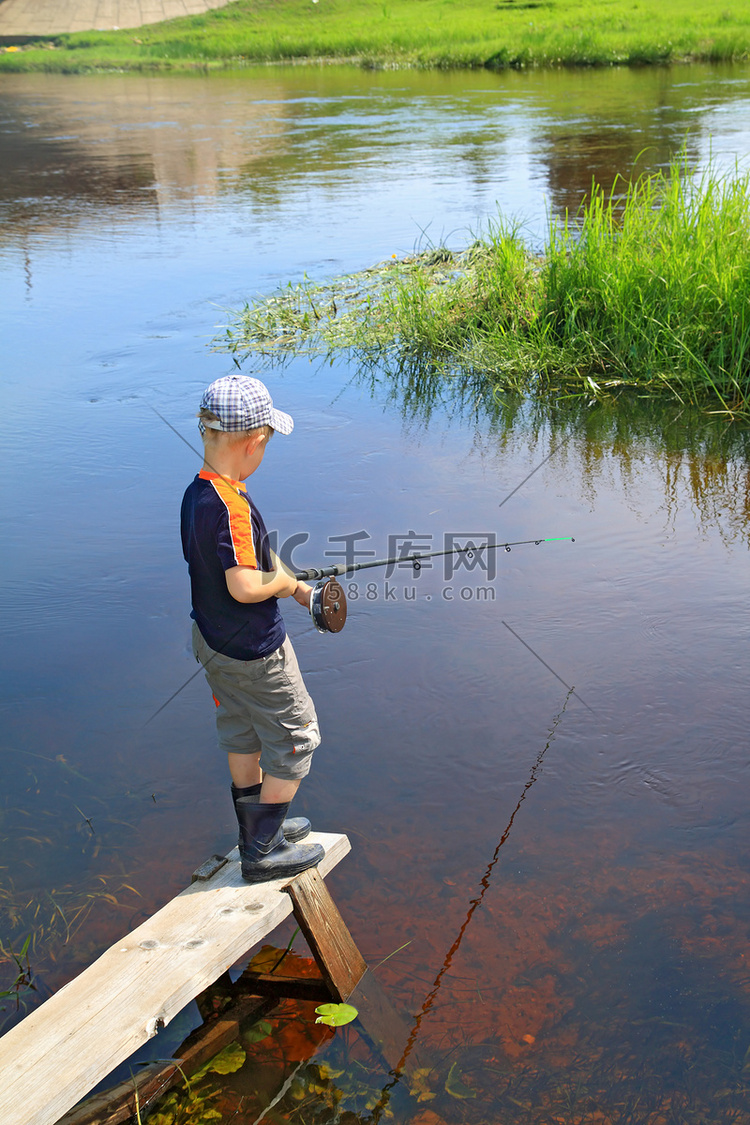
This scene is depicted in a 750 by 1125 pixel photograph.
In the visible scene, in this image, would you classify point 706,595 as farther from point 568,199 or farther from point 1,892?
point 568,199

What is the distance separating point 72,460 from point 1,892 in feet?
12.6

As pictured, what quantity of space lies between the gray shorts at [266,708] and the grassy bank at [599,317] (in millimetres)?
4603

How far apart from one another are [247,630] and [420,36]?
125ft

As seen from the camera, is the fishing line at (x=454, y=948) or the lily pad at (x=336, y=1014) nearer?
the fishing line at (x=454, y=948)

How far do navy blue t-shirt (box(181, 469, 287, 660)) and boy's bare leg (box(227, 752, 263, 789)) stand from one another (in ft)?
1.17

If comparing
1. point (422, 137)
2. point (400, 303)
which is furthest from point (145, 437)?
point (422, 137)

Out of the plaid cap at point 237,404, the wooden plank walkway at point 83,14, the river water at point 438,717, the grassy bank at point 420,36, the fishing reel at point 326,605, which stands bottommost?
the river water at point 438,717

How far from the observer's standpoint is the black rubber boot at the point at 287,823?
2.80 metres

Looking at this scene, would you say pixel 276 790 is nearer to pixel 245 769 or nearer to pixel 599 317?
pixel 245 769

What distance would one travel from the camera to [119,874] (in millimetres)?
3074

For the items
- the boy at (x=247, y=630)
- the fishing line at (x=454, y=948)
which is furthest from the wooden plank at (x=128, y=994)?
the fishing line at (x=454, y=948)

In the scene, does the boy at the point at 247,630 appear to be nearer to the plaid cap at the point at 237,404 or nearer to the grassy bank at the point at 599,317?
the plaid cap at the point at 237,404

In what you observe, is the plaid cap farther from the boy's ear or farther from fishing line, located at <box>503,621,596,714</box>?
fishing line, located at <box>503,621,596,714</box>

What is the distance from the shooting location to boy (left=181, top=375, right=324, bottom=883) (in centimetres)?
252
